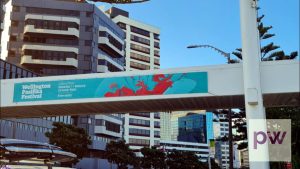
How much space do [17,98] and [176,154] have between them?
70637mm

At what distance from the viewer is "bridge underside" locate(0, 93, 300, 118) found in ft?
68.9

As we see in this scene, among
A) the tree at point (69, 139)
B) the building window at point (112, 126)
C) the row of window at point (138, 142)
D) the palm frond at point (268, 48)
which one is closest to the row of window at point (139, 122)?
the row of window at point (138, 142)

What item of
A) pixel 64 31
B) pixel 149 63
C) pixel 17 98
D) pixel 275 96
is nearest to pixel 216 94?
pixel 275 96

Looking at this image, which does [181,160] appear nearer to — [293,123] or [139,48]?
[139,48]

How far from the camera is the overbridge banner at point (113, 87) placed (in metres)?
20.6

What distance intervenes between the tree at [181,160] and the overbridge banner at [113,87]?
6896 cm

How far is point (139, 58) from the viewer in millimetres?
140125

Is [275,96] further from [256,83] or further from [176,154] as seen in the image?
[176,154]

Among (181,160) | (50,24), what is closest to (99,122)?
(181,160)

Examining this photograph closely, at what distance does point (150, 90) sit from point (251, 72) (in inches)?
202

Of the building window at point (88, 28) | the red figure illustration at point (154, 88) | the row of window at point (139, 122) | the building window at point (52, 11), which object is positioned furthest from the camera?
the row of window at point (139, 122)

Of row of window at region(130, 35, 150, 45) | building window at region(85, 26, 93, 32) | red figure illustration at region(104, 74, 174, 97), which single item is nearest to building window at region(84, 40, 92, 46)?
building window at region(85, 26, 93, 32)

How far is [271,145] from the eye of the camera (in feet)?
73.0

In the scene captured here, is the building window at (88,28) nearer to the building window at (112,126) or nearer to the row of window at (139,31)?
the building window at (112,126)
